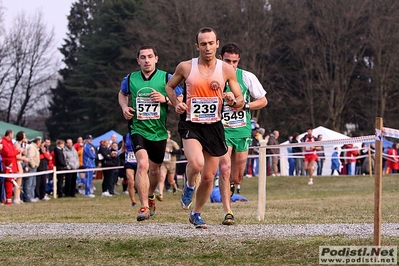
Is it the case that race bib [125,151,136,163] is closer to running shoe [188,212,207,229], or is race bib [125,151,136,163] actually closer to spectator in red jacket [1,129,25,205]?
spectator in red jacket [1,129,25,205]

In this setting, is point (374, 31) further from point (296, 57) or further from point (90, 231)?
point (90, 231)

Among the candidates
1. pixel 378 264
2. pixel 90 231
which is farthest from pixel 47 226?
pixel 378 264

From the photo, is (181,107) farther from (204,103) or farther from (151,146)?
(151,146)

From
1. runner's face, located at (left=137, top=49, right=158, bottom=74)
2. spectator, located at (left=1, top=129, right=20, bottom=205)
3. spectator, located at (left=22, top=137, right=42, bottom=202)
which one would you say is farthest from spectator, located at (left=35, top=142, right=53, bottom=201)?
runner's face, located at (left=137, top=49, right=158, bottom=74)

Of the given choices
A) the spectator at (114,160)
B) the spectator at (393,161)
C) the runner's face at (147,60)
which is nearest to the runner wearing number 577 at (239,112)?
the runner's face at (147,60)

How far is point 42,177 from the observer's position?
25.8m

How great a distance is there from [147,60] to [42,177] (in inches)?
566

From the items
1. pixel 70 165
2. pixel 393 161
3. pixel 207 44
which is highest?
pixel 207 44

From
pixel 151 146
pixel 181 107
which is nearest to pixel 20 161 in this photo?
pixel 151 146

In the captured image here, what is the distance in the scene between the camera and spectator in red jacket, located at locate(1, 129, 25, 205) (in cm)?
Answer: 2248

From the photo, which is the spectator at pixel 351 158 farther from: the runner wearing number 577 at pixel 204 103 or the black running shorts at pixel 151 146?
the runner wearing number 577 at pixel 204 103

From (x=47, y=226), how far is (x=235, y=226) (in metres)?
2.62

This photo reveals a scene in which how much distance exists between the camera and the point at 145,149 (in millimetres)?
12250

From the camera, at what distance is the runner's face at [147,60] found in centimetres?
1225
